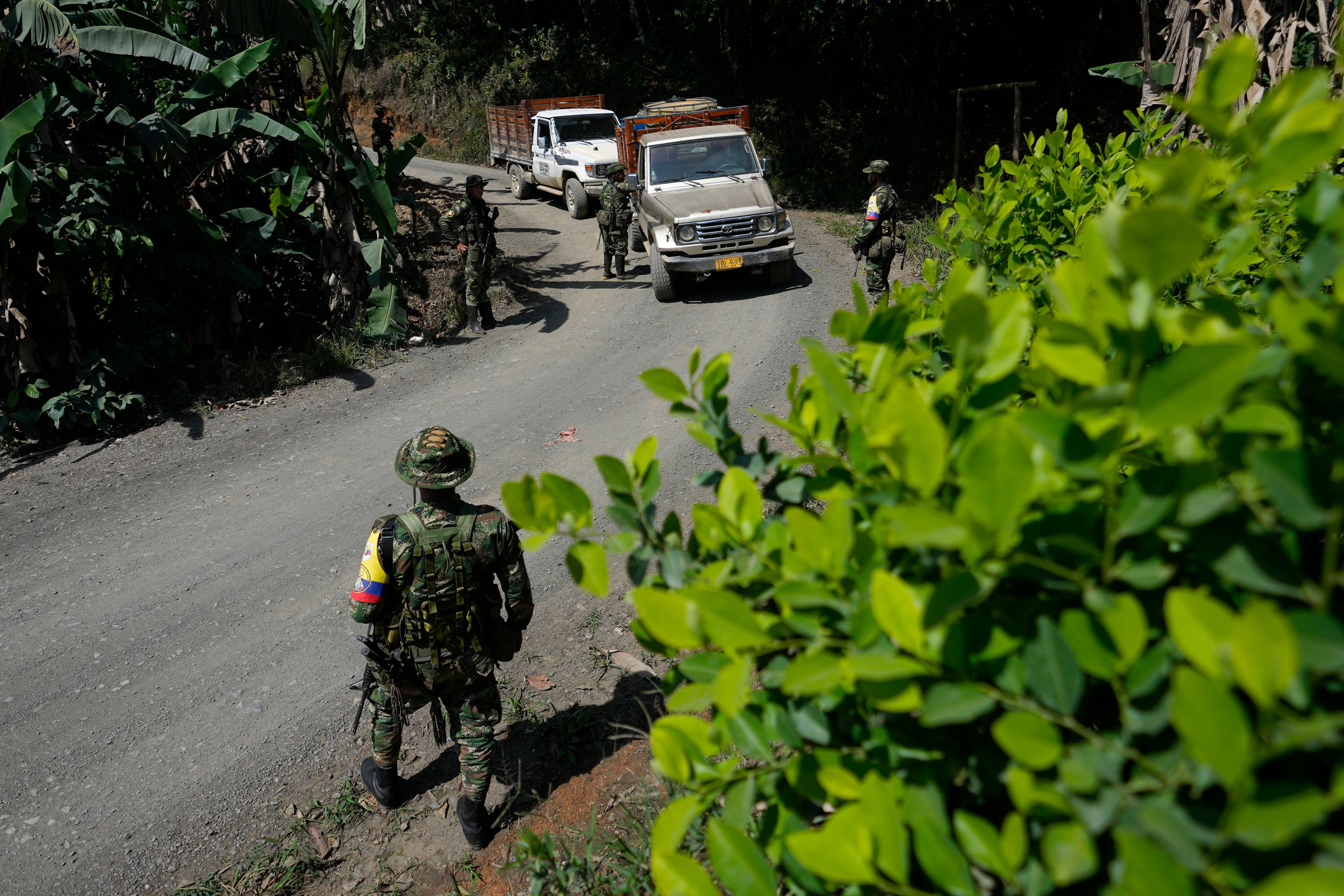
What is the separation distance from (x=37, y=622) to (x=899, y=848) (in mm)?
6434

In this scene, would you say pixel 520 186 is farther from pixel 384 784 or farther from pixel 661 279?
pixel 384 784

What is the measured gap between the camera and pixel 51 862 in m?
3.76

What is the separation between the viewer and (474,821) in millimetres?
3539

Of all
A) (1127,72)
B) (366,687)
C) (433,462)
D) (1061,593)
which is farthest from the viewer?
(1127,72)

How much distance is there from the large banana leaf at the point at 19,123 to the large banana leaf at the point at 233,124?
1408 millimetres

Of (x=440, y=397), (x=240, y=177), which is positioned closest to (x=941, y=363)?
(x=440, y=397)

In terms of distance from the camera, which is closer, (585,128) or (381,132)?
(381,132)

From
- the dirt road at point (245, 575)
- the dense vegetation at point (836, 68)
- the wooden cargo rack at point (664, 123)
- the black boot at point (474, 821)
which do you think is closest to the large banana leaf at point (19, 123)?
the dirt road at point (245, 575)

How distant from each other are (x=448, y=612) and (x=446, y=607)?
25 mm

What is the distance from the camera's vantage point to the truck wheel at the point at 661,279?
11430 mm

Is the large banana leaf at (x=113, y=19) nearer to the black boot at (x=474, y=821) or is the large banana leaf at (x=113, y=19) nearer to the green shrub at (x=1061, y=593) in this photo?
the black boot at (x=474, y=821)

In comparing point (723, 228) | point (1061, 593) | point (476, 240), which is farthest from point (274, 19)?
point (1061, 593)

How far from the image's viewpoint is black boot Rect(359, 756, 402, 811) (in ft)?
12.5

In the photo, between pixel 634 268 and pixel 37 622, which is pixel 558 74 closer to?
pixel 634 268
